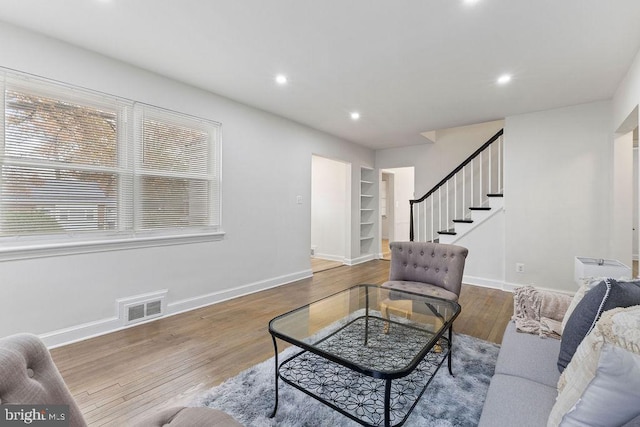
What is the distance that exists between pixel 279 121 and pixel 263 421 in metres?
3.62

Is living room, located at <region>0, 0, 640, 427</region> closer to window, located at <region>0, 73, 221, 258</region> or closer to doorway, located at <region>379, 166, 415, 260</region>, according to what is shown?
window, located at <region>0, 73, 221, 258</region>

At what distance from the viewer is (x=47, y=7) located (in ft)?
6.43

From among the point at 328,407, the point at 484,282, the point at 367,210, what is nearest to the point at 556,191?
the point at 484,282

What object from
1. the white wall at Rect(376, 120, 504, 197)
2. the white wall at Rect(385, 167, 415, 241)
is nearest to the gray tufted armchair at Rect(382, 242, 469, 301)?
the white wall at Rect(376, 120, 504, 197)

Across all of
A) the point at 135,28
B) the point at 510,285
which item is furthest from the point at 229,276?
Answer: the point at 510,285

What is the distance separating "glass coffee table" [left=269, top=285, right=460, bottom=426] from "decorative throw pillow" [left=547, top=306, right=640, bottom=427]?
0.58m

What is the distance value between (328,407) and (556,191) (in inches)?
156

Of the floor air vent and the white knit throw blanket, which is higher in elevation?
the white knit throw blanket

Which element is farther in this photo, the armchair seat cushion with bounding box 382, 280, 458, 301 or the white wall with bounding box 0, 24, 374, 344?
the armchair seat cushion with bounding box 382, 280, 458, 301

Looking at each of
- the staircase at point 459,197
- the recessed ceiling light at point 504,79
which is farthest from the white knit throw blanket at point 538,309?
the staircase at point 459,197

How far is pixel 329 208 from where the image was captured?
20.8 ft

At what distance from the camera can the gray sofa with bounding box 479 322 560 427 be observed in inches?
40.7

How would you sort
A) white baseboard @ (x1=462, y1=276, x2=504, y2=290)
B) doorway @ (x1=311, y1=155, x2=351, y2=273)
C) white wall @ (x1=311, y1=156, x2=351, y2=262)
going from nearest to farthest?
white baseboard @ (x1=462, y1=276, x2=504, y2=290) → doorway @ (x1=311, y1=155, x2=351, y2=273) → white wall @ (x1=311, y1=156, x2=351, y2=262)

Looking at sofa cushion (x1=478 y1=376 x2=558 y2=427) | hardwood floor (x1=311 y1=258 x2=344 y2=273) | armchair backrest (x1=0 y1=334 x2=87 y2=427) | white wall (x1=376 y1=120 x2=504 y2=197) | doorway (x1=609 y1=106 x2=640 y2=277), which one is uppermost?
white wall (x1=376 y1=120 x2=504 y2=197)
